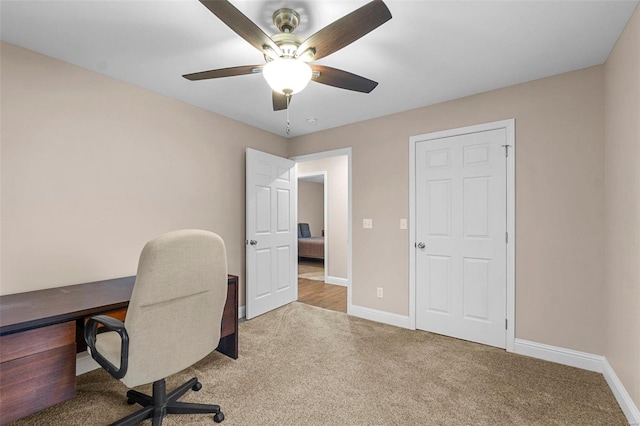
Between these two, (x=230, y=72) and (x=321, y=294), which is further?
(x=321, y=294)

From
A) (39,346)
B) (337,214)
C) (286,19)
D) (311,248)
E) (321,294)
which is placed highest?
(286,19)

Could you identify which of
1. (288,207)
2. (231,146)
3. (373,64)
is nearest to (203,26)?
(373,64)

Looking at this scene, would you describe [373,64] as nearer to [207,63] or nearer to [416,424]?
[207,63]

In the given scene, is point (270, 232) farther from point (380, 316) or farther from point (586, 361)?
point (586, 361)

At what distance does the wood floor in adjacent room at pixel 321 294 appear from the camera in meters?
4.00

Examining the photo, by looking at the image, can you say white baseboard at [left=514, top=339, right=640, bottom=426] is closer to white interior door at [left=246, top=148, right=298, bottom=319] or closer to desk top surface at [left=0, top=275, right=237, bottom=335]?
white interior door at [left=246, top=148, right=298, bottom=319]

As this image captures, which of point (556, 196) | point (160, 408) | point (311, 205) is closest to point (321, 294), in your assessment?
point (160, 408)

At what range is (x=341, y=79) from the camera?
182 centimetres

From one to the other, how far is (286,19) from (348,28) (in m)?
0.48

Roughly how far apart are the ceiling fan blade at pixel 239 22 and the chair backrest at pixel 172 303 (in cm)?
102

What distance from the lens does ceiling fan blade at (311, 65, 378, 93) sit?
1.72 metres

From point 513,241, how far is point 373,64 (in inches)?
77.7

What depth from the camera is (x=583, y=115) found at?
2312 millimetres

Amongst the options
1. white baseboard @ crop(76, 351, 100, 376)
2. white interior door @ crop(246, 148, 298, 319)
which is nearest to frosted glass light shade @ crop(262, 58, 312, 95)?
white interior door @ crop(246, 148, 298, 319)
